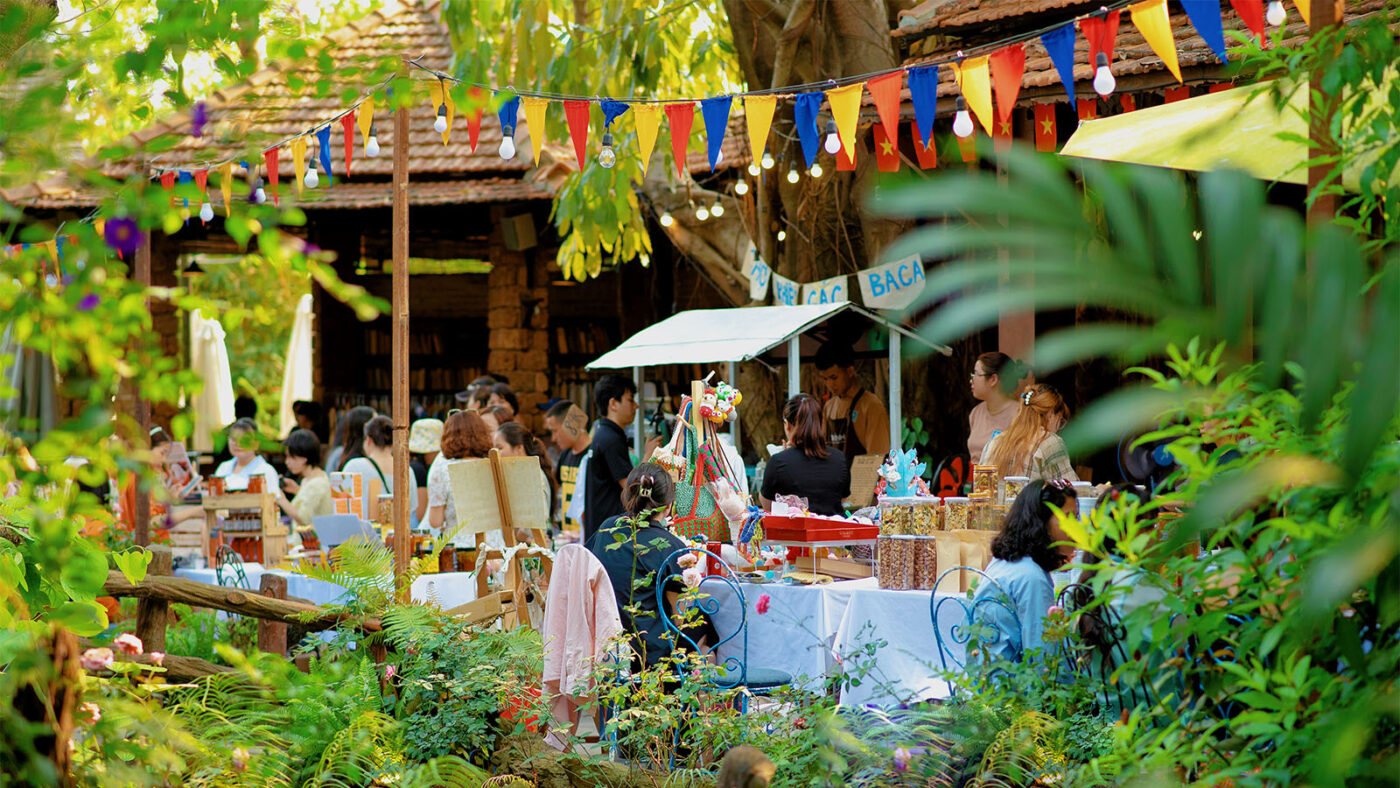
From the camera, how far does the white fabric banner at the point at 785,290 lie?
942 cm

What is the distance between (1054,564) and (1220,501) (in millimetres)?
3243

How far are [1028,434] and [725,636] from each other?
1.58m

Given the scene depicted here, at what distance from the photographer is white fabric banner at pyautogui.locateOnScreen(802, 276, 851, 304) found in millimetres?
Answer: 8703

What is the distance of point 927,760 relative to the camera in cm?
352

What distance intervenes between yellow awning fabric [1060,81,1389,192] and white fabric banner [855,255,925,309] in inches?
137

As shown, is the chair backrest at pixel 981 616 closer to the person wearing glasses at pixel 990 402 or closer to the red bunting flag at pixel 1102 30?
the person wearing glasses at pixel 990 402

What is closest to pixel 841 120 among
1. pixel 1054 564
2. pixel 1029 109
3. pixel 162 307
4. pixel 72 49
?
pixel 1054 564

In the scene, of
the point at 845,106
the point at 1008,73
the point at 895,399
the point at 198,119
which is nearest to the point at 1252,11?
the point at 1008,73

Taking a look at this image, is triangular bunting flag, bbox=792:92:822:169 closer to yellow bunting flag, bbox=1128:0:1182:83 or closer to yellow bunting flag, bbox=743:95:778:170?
yellow bunting flag, bbox=743:95:778:170

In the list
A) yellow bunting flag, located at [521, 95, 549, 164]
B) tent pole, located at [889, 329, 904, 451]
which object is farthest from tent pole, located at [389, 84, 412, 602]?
tent pole, located at [889, 329, 904, 451]

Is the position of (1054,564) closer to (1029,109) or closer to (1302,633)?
(1302,633)

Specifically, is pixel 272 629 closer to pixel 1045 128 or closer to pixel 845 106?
pixel 845 106

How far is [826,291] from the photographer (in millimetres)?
8977

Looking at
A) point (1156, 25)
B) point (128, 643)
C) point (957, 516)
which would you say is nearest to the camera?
point (128, 643)
